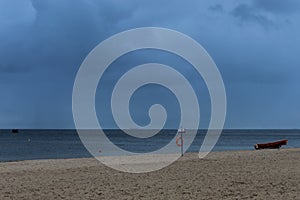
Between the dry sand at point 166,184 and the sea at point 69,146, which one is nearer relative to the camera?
the dry sand at point 166,184

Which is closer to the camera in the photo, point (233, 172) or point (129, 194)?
point (129, 194)

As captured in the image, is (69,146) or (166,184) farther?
(69,146)

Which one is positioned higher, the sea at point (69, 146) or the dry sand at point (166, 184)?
the sea at point (69, 146)

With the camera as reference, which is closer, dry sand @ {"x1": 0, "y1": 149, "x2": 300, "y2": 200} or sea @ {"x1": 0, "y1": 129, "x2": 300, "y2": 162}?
dry sand @ {"x1": 0, "y1": 149, "x2": 300, "y2": 200}

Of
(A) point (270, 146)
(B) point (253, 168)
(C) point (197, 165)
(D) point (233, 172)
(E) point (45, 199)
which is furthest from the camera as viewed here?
(A) point (270, 146)

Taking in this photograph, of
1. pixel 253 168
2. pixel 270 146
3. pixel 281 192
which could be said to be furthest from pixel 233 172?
pixel 270 146

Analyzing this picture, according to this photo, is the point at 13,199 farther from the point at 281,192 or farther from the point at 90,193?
the point at 281,192

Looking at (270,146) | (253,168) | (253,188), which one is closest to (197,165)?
(253,168)

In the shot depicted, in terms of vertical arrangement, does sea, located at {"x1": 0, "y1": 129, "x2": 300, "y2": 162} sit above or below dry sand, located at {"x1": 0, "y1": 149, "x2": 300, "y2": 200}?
above

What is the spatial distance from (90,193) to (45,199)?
45.1 inches

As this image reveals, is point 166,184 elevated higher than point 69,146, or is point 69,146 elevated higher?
point 69,146

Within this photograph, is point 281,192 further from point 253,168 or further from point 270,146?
point 270,146

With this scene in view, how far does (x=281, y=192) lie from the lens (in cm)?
1088

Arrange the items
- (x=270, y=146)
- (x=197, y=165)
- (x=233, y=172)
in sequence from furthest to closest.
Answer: (x=270, y=146), (x=197, y=165), (x=233, y=172)
